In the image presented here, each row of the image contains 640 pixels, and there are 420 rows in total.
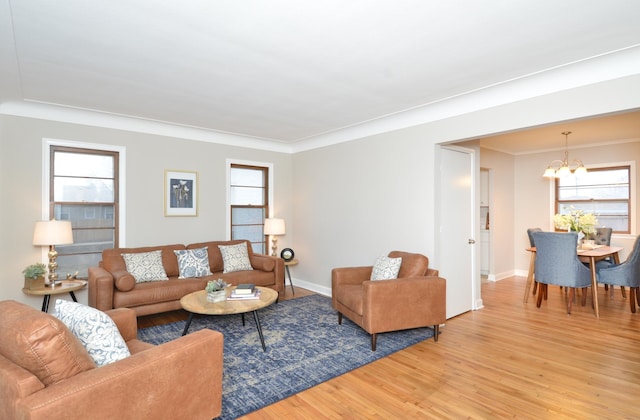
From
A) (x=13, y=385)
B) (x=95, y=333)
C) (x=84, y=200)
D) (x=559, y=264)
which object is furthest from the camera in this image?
(x=559, y=264)

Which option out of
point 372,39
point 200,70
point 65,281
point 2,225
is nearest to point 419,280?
point 372,39

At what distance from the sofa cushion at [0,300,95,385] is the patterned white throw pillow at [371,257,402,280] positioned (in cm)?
286

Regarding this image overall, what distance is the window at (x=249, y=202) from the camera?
5.61 m

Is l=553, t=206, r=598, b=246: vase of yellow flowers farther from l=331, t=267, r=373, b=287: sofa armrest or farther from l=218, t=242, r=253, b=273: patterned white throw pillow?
l=218, t=242, r=253, b=273: patterned white throw pillow

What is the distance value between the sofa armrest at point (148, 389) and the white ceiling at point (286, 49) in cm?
195

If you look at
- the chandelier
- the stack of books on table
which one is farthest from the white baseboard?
the chandelier

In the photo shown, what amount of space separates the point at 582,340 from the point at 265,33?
13.6ft

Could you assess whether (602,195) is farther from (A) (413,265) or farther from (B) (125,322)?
(B) (125,322)

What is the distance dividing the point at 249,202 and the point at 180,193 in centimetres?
119

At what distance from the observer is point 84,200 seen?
4.26 meters

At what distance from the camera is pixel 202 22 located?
217 cm

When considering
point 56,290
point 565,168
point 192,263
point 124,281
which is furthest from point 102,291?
point 565,168

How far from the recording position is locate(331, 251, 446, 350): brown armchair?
3225mm

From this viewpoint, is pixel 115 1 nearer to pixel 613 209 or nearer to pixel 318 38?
pixel 318 38
